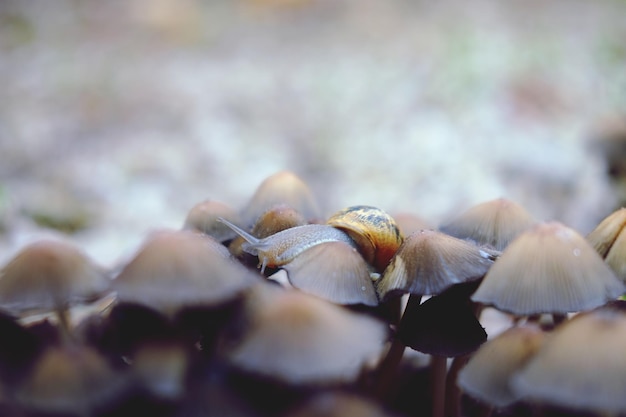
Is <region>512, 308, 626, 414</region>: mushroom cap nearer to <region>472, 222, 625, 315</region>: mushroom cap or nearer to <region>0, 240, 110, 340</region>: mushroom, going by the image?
<region>472, 222, 625, 315</region>: mushroom cap

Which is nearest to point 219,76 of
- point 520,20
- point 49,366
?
point 520,20

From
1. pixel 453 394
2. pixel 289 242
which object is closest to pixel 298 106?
pixel 453 394

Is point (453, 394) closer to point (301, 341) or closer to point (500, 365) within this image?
point (500, 365)

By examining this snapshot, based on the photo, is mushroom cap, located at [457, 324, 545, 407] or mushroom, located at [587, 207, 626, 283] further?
mushroom, located at [587, 207, 626, 283]

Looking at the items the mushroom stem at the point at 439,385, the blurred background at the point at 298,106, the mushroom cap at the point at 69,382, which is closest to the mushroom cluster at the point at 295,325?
the mushroom cap at the point at 69,382

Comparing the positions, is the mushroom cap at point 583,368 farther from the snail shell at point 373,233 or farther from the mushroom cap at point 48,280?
the mushroom cap at point 48,280

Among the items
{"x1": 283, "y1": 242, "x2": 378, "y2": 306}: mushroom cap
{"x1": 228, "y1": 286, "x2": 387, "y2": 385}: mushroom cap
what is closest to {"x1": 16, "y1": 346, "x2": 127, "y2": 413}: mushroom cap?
{"x1": 228, "y1": 286, "x2": 387, "y2": 385}: mushroom cap

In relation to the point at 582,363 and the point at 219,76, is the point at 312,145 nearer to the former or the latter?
the point at 219,76
